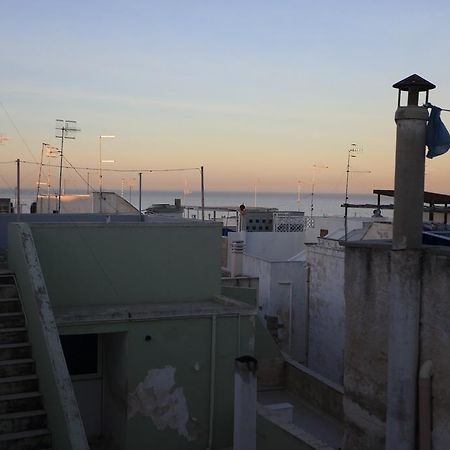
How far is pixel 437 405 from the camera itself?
653 cm

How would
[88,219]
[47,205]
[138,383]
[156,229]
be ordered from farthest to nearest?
[47,205] → [88,219] → [156,229] → [138,383]

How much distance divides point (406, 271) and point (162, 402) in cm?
559

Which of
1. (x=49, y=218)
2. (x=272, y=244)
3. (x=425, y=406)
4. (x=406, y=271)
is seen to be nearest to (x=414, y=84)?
(x=406, y=271)

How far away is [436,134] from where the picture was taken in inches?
277

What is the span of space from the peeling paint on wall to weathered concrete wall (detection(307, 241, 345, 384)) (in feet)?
28.7

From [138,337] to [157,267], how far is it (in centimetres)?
155

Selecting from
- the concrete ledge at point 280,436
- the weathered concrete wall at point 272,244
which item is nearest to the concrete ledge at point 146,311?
the concrete ledge at point 280,436

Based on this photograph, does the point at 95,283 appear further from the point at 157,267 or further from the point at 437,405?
the point at 437,405

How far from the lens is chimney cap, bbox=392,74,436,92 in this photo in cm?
690

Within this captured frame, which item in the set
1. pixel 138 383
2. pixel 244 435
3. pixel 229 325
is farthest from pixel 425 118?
pixel 138 383

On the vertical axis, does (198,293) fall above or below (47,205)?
below

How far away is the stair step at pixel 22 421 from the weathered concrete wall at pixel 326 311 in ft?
39.8

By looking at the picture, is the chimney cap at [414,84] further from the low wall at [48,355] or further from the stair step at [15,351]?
the stair step at [15,351]

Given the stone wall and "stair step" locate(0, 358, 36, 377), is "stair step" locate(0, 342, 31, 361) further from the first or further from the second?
the stone wall
